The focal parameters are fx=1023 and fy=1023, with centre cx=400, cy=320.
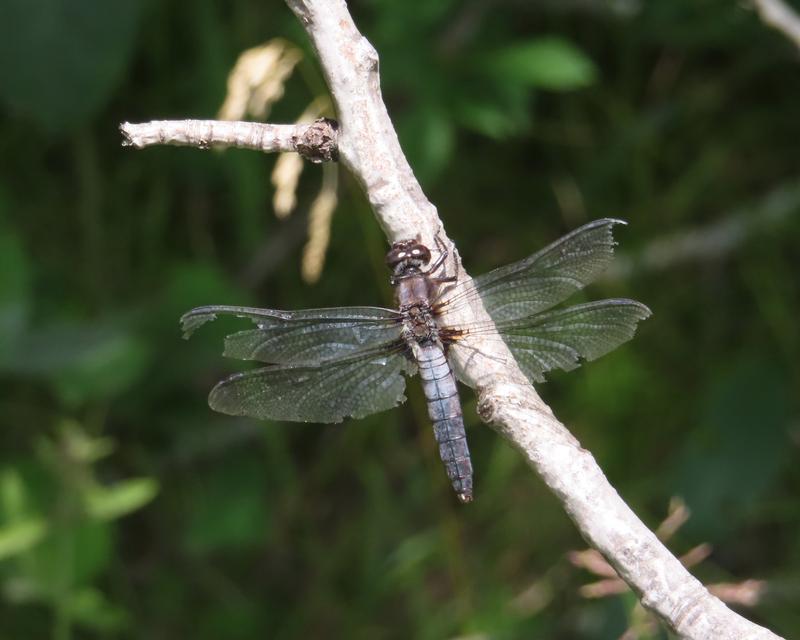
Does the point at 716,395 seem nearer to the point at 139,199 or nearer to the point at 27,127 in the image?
the point at 139,199

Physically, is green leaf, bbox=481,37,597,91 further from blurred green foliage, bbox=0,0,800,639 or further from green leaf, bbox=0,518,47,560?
green leaf, bbox=0,518,47,560

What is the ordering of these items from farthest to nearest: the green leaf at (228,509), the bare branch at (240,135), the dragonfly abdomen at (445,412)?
1. the green leaf at (228,509)
2. the dragonfly abdomen at (445,412)
3. the bare branch at (240,135)

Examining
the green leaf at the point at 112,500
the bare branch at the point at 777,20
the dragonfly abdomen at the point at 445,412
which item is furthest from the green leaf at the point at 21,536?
the bare branch at the point at 777,20

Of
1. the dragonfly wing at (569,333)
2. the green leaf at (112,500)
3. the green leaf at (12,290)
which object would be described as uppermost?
the green leaf at (12,290)

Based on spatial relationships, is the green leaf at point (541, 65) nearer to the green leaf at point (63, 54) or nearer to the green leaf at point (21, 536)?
the green leaf at point (63, 54)

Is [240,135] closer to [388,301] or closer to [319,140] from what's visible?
[319,140]

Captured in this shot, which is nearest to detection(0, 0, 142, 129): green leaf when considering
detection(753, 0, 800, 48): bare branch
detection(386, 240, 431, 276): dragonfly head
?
detection(386, 240, 431, 276): dragonfly head

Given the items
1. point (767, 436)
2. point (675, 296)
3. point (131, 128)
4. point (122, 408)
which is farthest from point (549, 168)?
point (131, 128)

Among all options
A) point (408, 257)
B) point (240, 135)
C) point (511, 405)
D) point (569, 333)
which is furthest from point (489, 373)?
point (569, 333)
